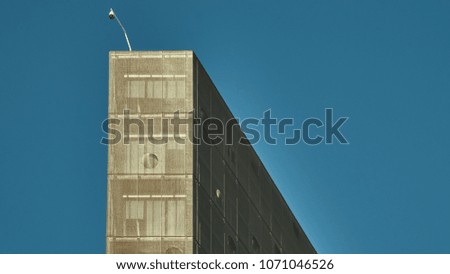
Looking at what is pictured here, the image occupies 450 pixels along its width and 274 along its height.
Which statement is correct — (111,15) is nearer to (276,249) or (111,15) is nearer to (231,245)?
(231,245)

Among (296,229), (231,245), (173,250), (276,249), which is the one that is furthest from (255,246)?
(173,250)

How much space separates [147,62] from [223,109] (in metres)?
9.39

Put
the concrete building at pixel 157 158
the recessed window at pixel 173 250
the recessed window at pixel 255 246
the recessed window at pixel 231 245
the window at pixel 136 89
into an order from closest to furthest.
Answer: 1. the recessed window at pixel 173 250
2. the concrete building at pixel 157 158
3. the window at pixel 136 89
4. the recessed window at pixel 231 245
5. the recessed window at pixel 255 246

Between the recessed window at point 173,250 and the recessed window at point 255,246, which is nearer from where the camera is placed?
the recessed window at point 173,250

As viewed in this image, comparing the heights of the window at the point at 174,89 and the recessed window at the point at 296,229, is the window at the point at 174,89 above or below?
above

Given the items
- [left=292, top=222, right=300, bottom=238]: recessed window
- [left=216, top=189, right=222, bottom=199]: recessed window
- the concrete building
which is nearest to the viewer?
the concrete building

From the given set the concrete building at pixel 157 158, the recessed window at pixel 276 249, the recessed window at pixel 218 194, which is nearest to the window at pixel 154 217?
the concrete building at pixel 157 158

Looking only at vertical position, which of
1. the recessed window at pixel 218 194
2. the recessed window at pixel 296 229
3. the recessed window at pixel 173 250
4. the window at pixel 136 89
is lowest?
the recessed window at pixel 173 250

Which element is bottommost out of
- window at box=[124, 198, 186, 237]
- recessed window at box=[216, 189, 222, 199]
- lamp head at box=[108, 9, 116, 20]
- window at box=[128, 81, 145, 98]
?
window at box=[124, 198, 186, 237]

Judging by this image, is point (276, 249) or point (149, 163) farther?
point (276, 249)

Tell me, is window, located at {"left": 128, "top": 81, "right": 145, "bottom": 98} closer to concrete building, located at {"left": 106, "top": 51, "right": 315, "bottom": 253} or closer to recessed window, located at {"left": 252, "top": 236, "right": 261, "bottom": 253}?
concrete building, located at {"left": 106, "top": 51, "right": 315, "bottom": 253}

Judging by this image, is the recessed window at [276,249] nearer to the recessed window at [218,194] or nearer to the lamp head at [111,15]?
the recessed window at [218,194]

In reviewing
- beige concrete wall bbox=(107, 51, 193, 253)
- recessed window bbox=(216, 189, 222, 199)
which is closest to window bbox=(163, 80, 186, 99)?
beige concrete wall bbox=(107, 51, 193, 253)
